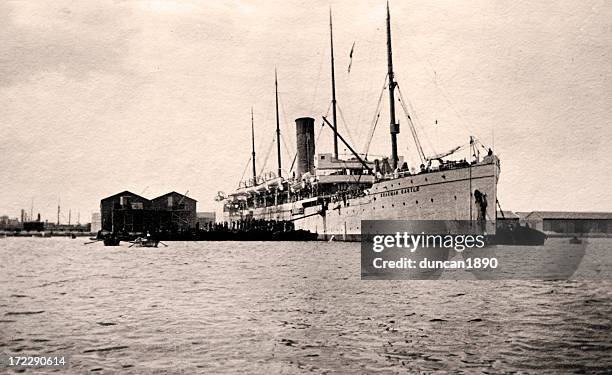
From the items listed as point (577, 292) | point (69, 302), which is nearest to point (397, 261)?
point (577, 292)

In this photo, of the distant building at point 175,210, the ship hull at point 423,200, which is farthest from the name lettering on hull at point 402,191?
the distant building at point 175,210

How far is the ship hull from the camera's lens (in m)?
22.9

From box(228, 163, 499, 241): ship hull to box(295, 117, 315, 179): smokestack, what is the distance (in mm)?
6165

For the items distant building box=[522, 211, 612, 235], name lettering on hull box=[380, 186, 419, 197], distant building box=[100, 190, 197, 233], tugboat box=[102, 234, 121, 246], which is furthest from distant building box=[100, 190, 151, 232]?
distant building box=[522, 211, 612, 235]

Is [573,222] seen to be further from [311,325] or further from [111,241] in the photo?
[311,325]

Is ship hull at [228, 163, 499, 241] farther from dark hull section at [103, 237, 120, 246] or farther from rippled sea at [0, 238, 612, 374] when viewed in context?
dark hull section at [103, 237, 120, 246]

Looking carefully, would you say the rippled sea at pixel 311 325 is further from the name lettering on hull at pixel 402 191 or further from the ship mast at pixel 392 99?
the ship mast at pixel 392 99

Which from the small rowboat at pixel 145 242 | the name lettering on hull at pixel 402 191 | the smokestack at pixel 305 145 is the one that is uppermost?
the smokestack at pixel 305 145

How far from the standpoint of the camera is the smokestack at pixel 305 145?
38.1 m

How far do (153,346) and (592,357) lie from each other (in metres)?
3.94

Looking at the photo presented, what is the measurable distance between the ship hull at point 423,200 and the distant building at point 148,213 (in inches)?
453

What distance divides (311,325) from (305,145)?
105 ft

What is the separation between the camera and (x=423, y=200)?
79.6ft

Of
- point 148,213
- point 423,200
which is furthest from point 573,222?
point 148,213
